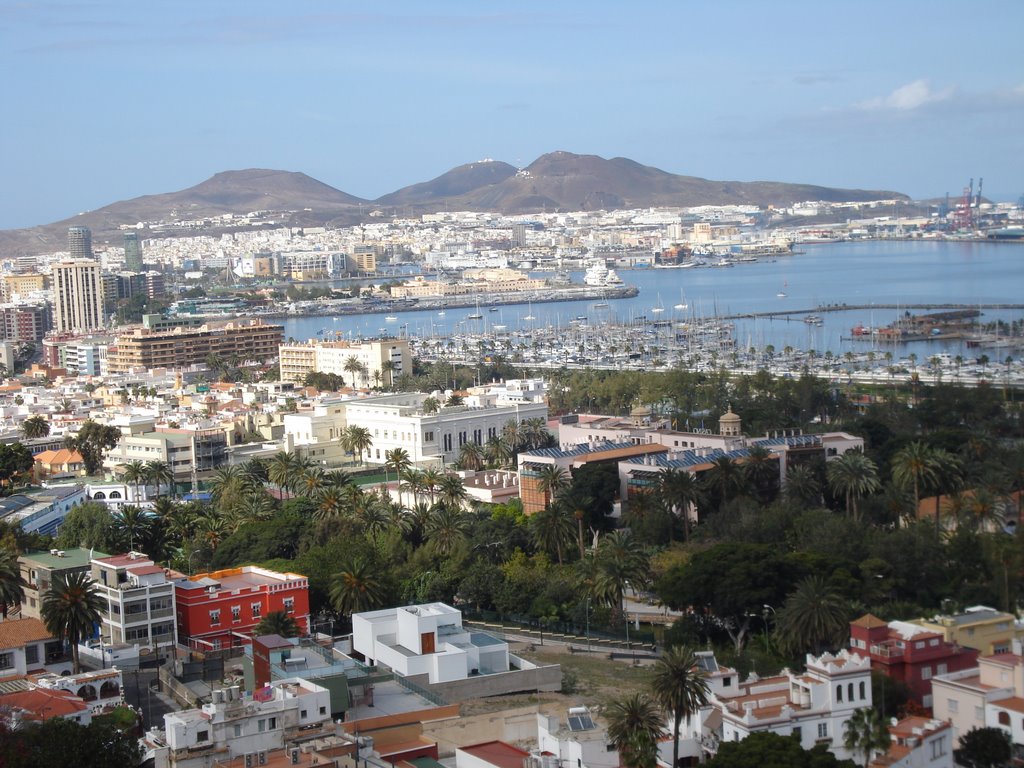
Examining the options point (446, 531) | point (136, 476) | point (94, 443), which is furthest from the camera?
point (94, 443)

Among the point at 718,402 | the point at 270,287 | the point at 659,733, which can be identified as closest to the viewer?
the point at 659,733

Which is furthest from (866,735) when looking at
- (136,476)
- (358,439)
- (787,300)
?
(787,300)

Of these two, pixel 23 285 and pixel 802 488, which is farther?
pixel 23 285

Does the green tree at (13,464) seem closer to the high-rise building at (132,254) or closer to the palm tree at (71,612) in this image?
the palm tree at (71,612)

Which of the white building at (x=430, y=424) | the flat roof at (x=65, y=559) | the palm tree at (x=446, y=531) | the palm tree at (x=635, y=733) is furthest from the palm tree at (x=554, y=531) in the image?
the white building at (x=430, y=424)

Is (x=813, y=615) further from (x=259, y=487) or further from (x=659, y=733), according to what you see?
(x=259, y=487)

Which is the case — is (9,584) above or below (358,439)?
above

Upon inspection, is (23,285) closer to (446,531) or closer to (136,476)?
(136,476)

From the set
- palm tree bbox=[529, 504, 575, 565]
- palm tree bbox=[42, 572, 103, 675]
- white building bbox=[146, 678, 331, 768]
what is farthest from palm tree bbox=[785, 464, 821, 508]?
white building bbox=[146, 678, 331, 768]

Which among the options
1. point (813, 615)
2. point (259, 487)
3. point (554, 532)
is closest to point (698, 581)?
point (813, 615)
